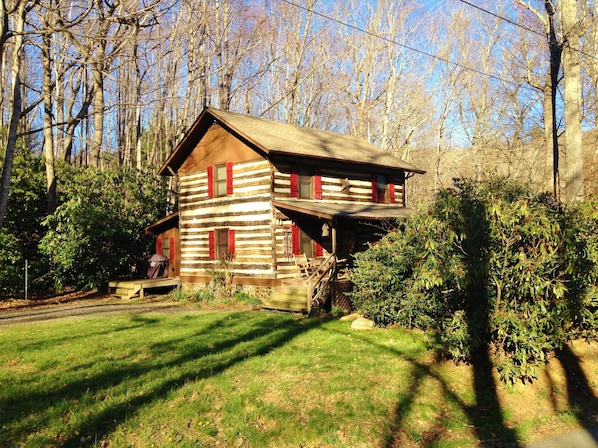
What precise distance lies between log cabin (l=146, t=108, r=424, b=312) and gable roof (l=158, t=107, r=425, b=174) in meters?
0.07

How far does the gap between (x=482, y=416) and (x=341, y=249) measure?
40.3 feet

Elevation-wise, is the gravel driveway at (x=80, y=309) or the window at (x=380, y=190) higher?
the window at (x=380, y=190)

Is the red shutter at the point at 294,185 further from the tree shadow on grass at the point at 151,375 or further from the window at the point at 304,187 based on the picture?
the tree shadow on grass at the point at 151,375

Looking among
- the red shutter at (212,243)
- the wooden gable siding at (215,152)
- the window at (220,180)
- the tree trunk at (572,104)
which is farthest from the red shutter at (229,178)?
the tree trunk at (572,104)

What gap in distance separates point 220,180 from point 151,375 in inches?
499

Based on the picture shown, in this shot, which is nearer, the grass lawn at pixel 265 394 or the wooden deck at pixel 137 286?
the grass lawn at pixel 265 394

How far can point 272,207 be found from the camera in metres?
17.3

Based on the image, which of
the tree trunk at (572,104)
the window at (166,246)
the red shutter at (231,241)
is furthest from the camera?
the window at (166,246)

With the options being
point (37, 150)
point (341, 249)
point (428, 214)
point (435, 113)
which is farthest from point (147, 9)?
point (37, 150)

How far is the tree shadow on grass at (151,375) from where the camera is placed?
19.4 ft

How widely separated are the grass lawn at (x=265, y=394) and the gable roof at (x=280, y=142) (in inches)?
352

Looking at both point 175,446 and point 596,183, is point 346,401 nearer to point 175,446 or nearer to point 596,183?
point 175,446

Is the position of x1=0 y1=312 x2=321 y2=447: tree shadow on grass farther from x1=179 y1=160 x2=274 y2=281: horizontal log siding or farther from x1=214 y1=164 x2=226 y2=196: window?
x1=214 y1=164 x2=226 y2=196: window

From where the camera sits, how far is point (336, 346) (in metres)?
10.1
